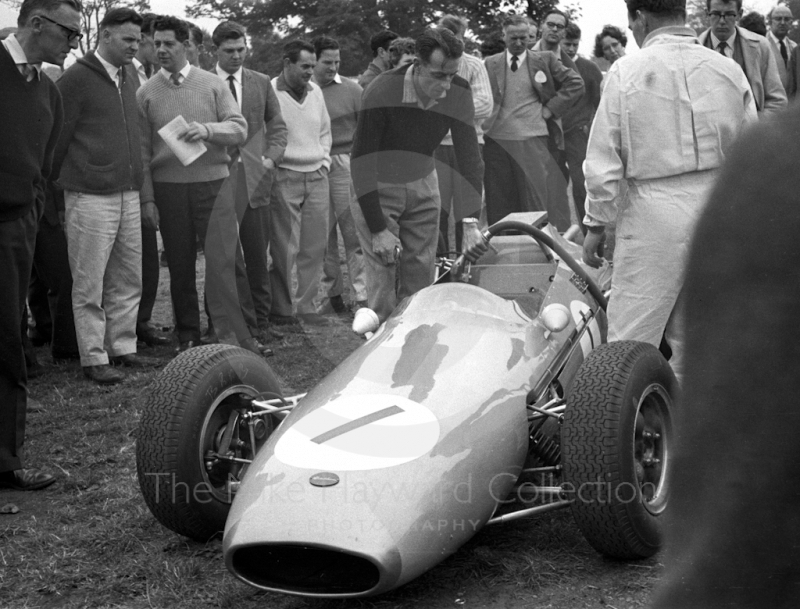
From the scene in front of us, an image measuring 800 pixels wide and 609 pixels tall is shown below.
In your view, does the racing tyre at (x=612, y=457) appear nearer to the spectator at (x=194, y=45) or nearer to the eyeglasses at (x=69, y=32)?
the eyeglasses at (x=69, y=32)

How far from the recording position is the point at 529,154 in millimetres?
8875

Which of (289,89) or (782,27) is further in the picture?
(782,27)

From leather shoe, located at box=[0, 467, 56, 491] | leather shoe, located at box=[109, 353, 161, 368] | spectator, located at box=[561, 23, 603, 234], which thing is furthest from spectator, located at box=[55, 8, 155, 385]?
spectator, located at box=[561, 23, 603, 234]

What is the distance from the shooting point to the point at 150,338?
7.45 m

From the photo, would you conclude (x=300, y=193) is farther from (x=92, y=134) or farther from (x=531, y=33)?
(x=531, y=33)

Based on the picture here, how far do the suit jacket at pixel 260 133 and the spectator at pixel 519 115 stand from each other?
2114 millimetres

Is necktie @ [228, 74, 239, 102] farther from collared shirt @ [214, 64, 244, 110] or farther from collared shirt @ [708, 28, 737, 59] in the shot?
collared shirt @ [708, 28, 737, 59]

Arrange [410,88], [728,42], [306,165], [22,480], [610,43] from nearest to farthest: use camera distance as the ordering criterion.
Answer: [22,480], [410,88], [728,42], [306,165], [610,43]

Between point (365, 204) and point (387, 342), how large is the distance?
7.58 ft

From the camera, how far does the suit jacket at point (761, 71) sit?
6.50 metres

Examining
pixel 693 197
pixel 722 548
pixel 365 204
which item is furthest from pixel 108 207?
pixel 722 548

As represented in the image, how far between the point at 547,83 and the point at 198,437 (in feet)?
20.4

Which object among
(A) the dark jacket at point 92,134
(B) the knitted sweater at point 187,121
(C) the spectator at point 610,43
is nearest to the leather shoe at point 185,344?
(B) the knitted sweater at point 187,121

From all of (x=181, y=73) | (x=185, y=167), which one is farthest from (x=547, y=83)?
(x=185, y=167)
